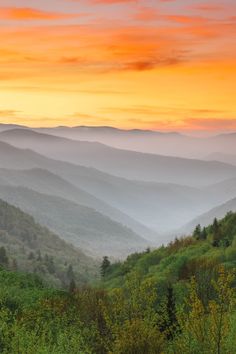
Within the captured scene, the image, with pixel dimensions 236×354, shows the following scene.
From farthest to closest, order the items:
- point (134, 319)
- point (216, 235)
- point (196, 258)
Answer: point (216, 235) < point (196, 258) < point (134, 319)

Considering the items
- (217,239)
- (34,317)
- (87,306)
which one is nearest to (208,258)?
(217,239)

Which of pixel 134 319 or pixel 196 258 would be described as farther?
pixel 196 258

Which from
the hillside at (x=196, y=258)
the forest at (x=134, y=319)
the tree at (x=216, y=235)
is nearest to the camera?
the forest at (x=134, y=319)

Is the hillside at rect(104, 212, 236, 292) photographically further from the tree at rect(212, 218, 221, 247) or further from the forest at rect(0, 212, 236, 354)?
the forest at rect(0, 212, 236, 354)

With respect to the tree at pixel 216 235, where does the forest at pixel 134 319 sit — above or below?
below

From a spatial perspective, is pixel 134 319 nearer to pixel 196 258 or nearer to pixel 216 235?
pixel 196 258

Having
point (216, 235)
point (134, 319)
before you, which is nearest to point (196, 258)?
point (216, 235)

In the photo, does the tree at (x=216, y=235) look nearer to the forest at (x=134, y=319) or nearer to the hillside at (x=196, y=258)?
the hillside at (x=196, y=258)

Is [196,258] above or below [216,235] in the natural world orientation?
below

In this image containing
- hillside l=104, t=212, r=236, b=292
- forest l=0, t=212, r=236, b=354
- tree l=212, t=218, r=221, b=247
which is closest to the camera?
forest l=0, t=212, r=236, b=354

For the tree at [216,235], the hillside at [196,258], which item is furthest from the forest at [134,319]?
the tree at [216,235]

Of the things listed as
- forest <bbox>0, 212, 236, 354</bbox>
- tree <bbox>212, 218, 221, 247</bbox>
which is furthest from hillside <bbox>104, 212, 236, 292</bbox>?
forest <bbox>0, 212, 236, 354</bbox>

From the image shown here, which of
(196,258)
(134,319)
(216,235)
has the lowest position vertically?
(134,319)

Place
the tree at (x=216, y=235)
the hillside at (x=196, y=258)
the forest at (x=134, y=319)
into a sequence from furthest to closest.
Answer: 1. the tree at (x=216, y=235)
2. the hillside at (x=196, y=258)
3. the forest at (x=134, y=319)
